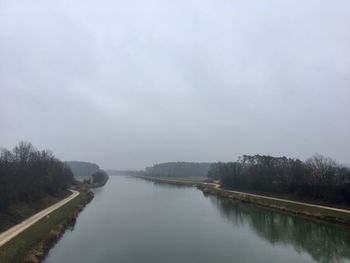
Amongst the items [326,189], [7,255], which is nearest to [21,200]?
[7,255]

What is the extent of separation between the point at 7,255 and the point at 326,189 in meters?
37.3

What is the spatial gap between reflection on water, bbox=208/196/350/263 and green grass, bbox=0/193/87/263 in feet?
54.9

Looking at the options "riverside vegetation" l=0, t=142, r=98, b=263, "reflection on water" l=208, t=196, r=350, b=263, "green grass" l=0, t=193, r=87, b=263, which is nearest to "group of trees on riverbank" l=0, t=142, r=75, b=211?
"riverside vegetation" l=0, t=142, r=98, b=263

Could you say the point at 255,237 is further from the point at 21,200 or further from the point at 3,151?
the point at 3,151

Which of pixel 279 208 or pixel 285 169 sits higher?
pixel 285 169

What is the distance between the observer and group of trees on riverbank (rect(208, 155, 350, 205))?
4425 centimetres

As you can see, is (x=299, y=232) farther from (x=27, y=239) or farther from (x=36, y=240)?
(x=27, y=239)

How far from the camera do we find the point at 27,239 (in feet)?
78.0

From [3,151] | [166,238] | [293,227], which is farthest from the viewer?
[3,151]

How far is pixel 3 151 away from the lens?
184 feet

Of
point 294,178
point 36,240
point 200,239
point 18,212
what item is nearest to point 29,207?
point 18,212

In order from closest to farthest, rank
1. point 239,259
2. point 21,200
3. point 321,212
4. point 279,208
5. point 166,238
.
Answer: point 239,259, point 166,238, point 321,212, point 21,200, point 279,208

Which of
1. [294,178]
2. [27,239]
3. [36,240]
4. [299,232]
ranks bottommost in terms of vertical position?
[36,240]

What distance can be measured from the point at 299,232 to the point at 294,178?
2373 centimetres
